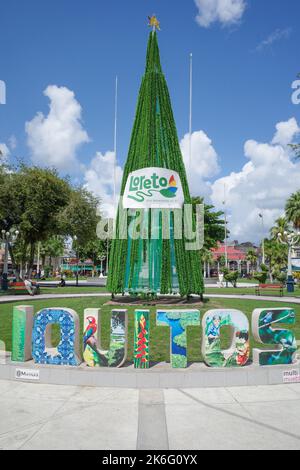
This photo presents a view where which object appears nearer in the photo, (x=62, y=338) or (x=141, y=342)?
(x=141, y=342)

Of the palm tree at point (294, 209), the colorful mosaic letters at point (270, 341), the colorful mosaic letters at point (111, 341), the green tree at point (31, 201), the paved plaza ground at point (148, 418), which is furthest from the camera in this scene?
the palm tree at point (294, 209)

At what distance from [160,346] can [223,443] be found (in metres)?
5.94

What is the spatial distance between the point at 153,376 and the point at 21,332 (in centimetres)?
319

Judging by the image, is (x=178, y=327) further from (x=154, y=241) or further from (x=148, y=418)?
(x=154, y=241)

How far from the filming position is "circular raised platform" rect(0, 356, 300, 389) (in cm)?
743

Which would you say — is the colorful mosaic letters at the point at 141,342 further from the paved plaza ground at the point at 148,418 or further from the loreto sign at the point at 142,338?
the paved plaza ground at the point at 148,418

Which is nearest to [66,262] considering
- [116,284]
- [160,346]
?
[116,284]

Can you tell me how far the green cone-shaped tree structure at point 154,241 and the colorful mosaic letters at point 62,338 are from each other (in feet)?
37.1

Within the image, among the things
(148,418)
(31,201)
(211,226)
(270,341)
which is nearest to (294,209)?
(211,226)

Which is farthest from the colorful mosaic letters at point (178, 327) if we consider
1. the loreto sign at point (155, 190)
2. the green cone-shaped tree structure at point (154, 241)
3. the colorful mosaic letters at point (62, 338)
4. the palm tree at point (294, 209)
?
the palm tree at point (294, 209)

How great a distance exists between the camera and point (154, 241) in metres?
19.4

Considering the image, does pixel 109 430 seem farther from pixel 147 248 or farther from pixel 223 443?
pixel 147 248

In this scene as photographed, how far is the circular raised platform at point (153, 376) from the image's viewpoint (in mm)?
7434

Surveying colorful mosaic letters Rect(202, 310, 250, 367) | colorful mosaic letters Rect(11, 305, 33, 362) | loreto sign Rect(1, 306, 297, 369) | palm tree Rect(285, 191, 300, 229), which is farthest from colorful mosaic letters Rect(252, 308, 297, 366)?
palm tree Rect(285, 191, 300, 229)
